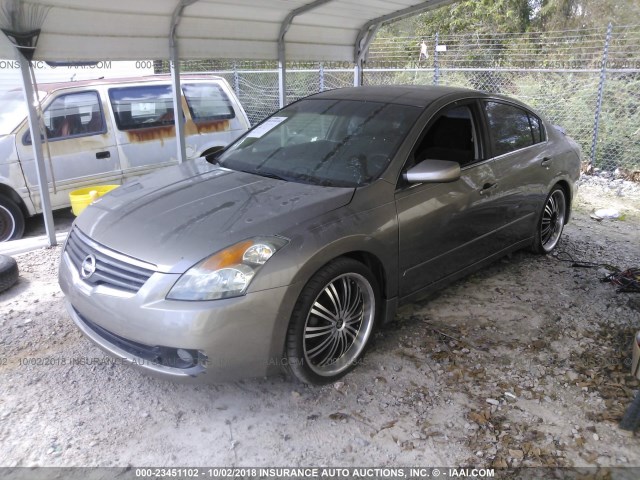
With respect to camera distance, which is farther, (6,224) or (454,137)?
(6,224)

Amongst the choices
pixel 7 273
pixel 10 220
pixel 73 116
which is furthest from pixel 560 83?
pixel 7 273

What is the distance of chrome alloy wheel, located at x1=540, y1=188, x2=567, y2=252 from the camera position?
5023 millimetres

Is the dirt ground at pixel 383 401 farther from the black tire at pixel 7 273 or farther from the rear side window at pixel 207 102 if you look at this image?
the rear side window at pixel 207 102

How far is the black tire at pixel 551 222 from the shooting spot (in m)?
4.93

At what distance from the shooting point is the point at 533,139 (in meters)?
4.61

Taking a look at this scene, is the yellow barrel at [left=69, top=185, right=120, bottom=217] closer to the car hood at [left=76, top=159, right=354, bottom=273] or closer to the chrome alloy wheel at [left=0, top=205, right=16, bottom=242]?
the chrome alloy wheel at [left=0, top=205, right=16, bottom=242]

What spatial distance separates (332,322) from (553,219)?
127 inches

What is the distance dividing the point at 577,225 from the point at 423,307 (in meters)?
3.30

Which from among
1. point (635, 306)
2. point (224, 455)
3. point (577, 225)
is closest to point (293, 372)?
point (224, 455)

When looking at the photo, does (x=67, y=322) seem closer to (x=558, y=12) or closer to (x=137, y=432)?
(x=137, y=432)

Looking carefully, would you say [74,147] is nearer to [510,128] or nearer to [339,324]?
[339,324]


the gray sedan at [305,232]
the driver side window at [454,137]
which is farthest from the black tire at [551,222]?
the driver side window at [454,137]

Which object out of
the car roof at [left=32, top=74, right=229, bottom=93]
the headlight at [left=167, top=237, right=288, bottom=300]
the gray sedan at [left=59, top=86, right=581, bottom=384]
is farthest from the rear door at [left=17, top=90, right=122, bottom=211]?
the headlight at [left=167, top=237, right=288, bottom=300]

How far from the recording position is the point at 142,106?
680 centimetres
